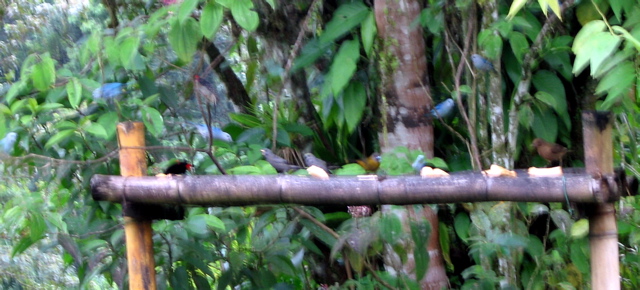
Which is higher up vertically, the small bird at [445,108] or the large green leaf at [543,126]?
the small bird at [445,108]

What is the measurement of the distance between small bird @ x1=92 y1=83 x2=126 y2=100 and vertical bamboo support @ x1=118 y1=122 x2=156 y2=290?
2.33ft

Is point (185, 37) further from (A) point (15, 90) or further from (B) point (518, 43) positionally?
(B) point (518, 43)

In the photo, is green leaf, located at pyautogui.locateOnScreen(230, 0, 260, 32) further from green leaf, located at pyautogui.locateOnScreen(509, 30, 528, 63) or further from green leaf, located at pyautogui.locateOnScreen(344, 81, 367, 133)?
green leaf, located at pyautogui.locateOnScreen(509, 30, 528, 63)

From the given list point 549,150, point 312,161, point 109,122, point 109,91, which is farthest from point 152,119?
point 549,150

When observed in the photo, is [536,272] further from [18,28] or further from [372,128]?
[18,28]

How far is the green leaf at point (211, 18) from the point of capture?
263 centimetres

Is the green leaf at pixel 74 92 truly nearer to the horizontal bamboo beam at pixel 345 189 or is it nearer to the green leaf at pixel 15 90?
the green leaf at pixel 15 90

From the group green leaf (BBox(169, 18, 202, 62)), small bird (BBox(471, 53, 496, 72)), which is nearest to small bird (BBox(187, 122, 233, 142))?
green leaf (BBox(169, 18, 202, 62))

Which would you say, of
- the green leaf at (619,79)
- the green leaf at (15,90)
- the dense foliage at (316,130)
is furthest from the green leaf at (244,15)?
the green leaf at (619,79)

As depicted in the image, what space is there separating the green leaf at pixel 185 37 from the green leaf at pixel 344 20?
72 centimetres

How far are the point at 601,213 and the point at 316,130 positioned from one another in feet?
6.61

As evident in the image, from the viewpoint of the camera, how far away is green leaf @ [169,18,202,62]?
9.21 ft

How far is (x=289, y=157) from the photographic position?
3641 mm

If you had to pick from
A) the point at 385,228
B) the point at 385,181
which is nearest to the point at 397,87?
the point at 385,228
